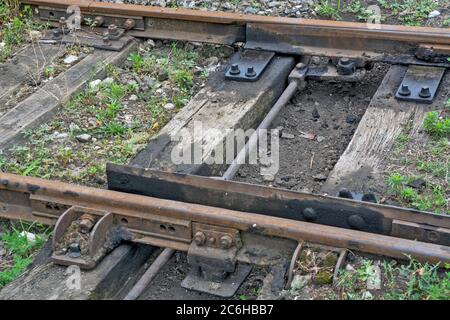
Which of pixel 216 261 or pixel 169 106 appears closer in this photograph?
pixel 216 261

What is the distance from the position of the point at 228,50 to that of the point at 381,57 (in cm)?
108

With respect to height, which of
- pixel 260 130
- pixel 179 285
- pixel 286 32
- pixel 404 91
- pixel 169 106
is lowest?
pixel 179 285

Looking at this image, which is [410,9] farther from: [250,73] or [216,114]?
[216,114]

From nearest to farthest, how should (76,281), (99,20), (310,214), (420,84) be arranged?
1. (76,281)
2. (310,214)
3. (420,84)
4. (99,20)

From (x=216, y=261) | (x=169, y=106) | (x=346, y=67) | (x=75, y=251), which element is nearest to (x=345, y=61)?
(x=346, y=67)

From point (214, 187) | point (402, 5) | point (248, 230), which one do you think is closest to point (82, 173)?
point (214, 187)

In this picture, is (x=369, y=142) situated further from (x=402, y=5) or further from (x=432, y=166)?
(x=402, y=5)

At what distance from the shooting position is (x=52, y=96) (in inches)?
203

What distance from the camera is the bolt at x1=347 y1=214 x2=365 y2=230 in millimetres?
3525

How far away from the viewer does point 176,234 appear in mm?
3660

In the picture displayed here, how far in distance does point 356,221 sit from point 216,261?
612 millimetres

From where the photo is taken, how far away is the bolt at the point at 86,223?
3.68 m

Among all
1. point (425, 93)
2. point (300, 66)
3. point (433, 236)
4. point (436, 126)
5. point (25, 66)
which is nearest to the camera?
point (433, 236)

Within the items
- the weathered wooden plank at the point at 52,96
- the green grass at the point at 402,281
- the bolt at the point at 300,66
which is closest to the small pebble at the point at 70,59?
the weathered wooden plank at the point at 52,96
